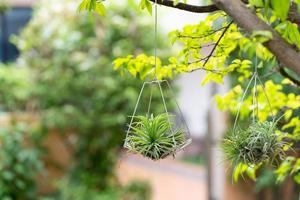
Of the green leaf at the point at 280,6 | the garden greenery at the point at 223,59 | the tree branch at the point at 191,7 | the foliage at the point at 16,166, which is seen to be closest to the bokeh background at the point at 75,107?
the foliage at the point at 16,166

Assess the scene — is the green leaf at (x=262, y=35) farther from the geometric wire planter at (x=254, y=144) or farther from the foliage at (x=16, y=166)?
the foliage at (x=16, y=166)

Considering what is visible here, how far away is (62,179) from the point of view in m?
6.61

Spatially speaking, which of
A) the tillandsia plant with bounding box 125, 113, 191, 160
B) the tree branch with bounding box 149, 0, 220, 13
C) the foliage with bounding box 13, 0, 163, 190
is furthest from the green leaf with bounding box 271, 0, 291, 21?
the foliage with bounding box 13, 0, 163, 190

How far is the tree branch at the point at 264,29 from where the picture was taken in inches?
62.4

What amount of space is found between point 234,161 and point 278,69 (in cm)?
59

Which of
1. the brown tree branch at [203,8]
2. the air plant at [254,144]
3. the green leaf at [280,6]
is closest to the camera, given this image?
the green leaf at [280,6]

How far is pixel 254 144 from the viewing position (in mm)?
1941

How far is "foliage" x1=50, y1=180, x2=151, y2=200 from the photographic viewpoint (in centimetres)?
607

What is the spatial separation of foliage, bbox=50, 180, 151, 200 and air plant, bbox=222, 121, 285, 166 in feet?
13.5

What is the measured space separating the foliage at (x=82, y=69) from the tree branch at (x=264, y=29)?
14.0 feet

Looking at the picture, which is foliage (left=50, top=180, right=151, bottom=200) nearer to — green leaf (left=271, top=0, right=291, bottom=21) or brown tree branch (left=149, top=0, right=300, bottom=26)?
brown tree branch (left=149, top=0, right=300, bottom=26)

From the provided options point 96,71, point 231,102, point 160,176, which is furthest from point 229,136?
point 160,176

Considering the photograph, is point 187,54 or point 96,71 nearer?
point 187,54

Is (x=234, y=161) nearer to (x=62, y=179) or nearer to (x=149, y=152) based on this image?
(x=149, y=152)
